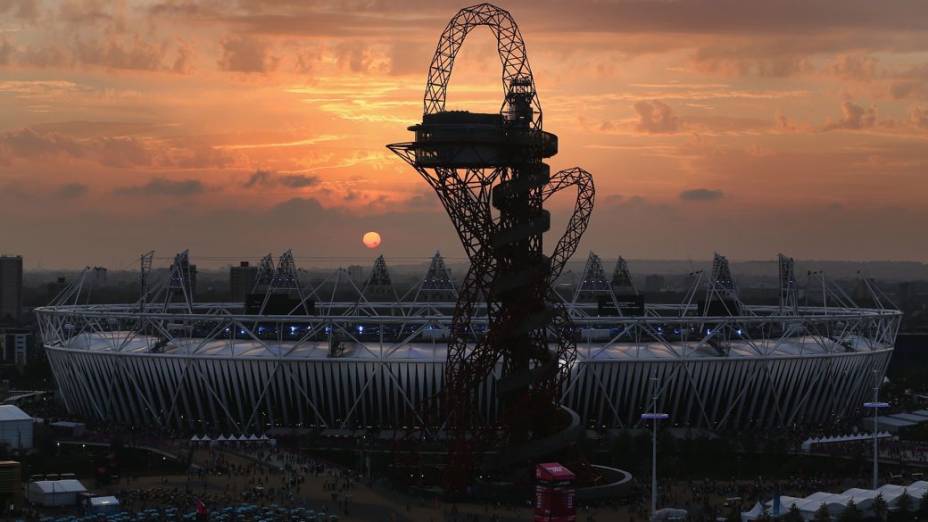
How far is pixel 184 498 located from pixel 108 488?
27.2 ft

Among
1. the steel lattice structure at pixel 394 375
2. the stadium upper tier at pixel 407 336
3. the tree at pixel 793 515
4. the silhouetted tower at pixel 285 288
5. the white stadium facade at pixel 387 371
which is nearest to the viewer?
the tree at pixel 793 515

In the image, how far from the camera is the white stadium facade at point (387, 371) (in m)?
122

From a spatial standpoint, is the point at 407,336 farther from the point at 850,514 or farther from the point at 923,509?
the point at 923,509

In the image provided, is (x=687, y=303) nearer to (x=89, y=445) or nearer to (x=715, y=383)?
(x=715, y=383)

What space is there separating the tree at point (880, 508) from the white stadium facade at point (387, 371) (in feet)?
111

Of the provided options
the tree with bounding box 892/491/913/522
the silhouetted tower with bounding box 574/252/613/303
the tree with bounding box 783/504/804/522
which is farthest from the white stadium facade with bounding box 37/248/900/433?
the tree with bounding box 783/504/804/522

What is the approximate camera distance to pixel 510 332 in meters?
91.5

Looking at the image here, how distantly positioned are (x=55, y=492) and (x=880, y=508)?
164 ft

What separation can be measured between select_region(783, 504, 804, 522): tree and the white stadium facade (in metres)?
34.3

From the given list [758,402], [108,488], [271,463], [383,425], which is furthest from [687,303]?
[108,488]

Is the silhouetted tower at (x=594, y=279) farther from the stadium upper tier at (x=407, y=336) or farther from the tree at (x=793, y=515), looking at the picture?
the tree at (x=793, y=515)

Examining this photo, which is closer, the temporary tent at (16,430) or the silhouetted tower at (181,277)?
the temporary tent at (16,430)

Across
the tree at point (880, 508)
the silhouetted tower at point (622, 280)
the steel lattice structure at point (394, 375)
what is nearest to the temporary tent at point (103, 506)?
the steel lattice structure at point (394, 375)

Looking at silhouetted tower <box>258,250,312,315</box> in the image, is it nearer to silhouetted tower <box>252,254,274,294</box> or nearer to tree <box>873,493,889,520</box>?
silhouetted tower <box>252,254,274,294</box>
